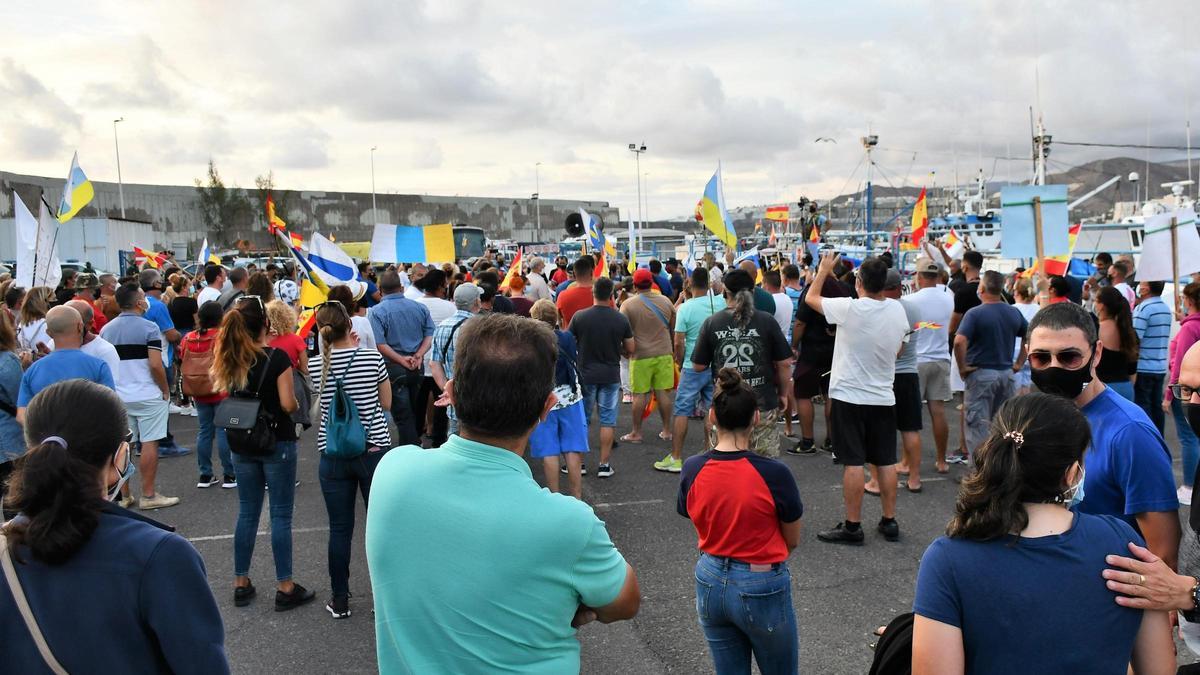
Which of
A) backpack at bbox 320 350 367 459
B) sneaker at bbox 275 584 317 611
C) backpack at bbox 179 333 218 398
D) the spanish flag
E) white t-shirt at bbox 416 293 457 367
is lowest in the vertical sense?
sneaker at bbox 275 584 317 611

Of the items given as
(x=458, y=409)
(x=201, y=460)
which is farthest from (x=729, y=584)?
(x=201, y=460)

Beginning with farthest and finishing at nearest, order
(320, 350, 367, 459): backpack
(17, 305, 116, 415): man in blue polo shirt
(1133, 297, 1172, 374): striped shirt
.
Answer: (1133, 297, 1172, 374): striped shirt → (17, 305, 116, 415): man in blue polo shirt → (320, 350, 367, 459): backpack

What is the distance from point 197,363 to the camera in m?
6.67

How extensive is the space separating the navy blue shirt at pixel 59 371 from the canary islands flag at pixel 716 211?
7216mm

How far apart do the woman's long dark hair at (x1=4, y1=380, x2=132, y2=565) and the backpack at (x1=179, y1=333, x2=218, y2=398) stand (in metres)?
4.81

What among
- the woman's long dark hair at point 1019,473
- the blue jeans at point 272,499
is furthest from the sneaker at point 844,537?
the woman's long dark hair at point 1019,473

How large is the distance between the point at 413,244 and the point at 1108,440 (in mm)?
8270

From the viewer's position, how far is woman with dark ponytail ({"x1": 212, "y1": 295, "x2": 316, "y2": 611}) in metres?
4.87

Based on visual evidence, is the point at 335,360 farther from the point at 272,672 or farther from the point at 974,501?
the point at 974,501

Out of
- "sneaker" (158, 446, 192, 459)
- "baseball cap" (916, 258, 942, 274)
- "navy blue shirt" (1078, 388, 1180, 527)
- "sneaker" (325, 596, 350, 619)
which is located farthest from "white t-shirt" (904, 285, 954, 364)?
"sneaker" (158, 446, 192, 459)

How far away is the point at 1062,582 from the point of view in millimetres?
1882

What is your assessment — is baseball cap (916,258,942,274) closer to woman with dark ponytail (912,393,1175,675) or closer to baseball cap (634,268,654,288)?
baseball cap (634,268,654,288)

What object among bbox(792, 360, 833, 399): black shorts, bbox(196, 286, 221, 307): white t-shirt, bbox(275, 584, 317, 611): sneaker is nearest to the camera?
bbox(275, 584, 317, 611): sneaker

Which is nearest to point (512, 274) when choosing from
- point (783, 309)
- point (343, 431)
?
point (783, 309)
